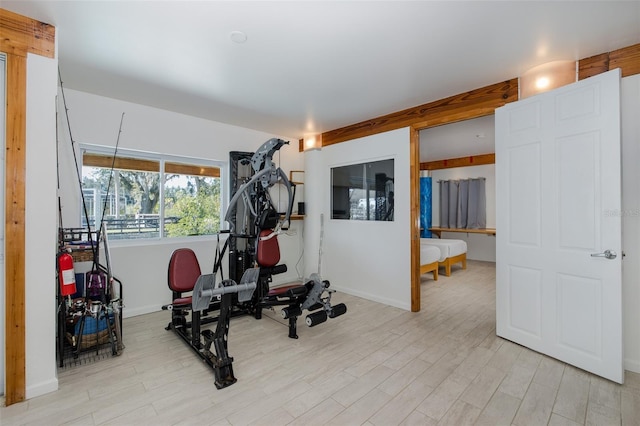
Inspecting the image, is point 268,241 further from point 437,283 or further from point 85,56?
point 437,283

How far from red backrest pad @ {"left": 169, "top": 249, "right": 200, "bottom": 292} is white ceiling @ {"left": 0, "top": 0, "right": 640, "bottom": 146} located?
1.82 m

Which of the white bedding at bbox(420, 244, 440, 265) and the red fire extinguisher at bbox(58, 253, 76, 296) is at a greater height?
the red fire extinguisher at bbox(58, 253, 76, 296)

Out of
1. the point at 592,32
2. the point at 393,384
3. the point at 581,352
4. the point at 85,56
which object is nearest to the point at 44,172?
the point at 85,56

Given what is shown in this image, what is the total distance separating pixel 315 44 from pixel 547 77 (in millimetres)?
2179

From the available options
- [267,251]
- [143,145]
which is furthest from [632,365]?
[143,145]

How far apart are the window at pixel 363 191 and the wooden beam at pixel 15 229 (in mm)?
3556

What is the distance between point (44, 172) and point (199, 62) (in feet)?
4.82

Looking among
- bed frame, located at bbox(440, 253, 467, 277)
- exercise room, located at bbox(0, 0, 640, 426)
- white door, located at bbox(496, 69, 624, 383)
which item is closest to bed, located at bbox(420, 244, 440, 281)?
bed frame, located at bbox(440, 253, 467, 277)

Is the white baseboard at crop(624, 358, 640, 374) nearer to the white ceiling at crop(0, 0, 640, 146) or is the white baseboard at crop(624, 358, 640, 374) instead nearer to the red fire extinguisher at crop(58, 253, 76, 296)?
the white ceiling at crop(0, 0, 640, 146)

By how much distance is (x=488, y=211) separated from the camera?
698 cm

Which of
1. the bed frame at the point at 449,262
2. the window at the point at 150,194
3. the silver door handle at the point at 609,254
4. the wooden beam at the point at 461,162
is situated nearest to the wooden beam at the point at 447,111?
the silver door handle at the point at 609,254

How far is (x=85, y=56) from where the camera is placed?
7.89 ft

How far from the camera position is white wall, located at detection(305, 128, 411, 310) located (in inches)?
146

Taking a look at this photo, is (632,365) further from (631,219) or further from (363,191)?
(363,191)
